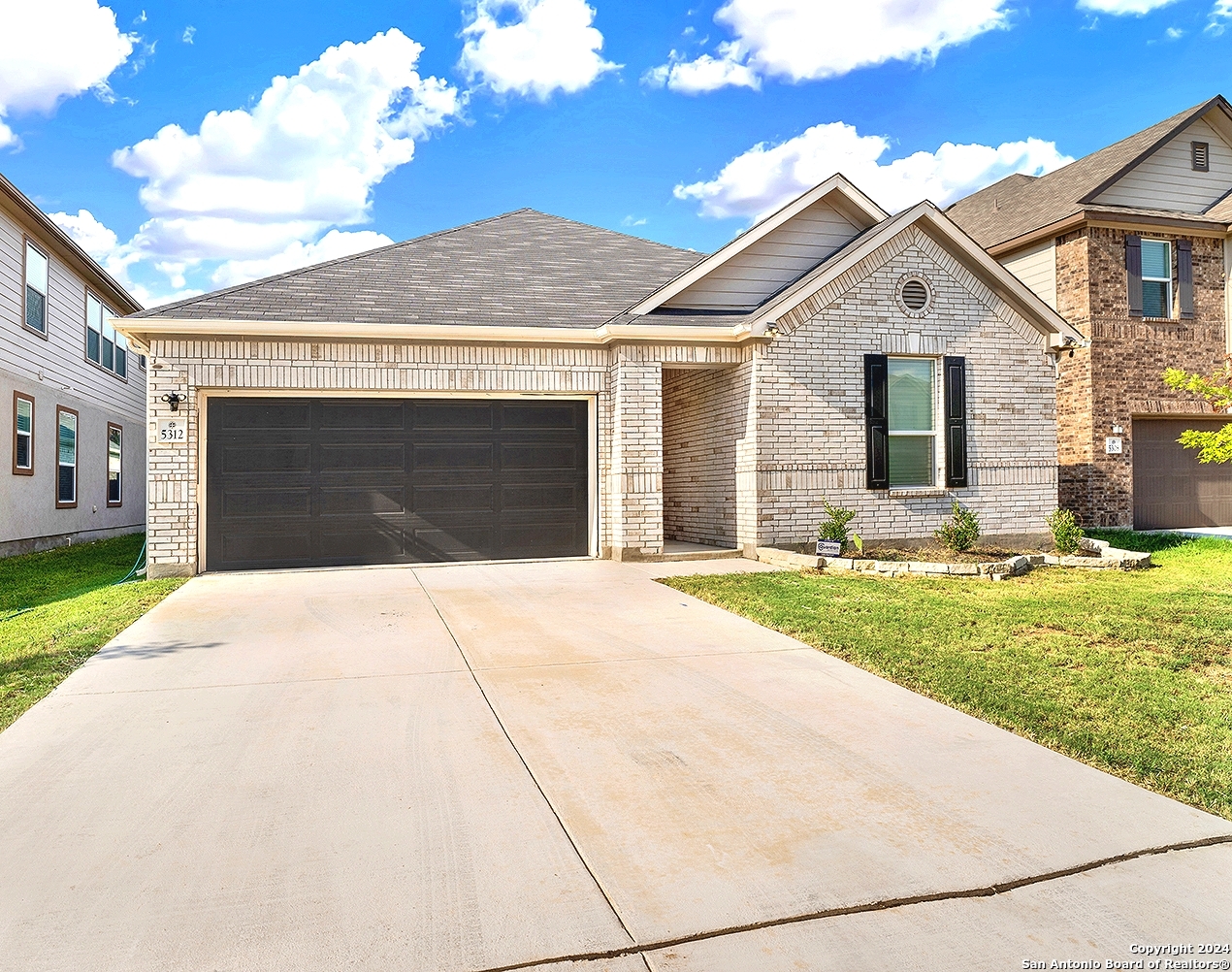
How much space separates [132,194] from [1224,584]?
83.9m

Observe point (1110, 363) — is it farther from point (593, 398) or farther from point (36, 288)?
point (36, 288)

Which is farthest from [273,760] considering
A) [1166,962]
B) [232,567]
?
[232,567]

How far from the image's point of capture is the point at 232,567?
35.8ft

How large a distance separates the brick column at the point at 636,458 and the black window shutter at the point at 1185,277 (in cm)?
→ 1157

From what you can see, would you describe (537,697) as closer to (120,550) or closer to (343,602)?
(343,602)

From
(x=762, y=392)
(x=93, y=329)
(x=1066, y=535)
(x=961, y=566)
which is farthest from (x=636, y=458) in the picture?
(x=93, y=329)

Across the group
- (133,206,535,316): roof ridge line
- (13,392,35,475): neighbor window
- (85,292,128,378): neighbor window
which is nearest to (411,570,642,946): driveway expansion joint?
(133,206,535,316): roof ridge line

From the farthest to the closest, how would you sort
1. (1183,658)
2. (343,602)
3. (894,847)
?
(343,602)
(1183,658)
(894,847)

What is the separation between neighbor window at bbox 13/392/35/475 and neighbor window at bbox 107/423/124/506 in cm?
452

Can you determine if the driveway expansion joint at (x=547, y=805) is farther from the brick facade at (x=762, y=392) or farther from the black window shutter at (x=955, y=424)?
the black window shutter at (x=955, y=424)

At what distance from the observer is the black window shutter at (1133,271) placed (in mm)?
15547

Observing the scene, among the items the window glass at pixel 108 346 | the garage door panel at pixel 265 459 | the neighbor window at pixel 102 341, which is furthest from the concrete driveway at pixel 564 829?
the window glass at pixel 108 346

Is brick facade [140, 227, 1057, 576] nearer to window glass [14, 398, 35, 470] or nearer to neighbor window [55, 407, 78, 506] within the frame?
window glass [14, 398, 35, 470]

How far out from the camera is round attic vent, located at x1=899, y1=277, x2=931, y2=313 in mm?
12297
